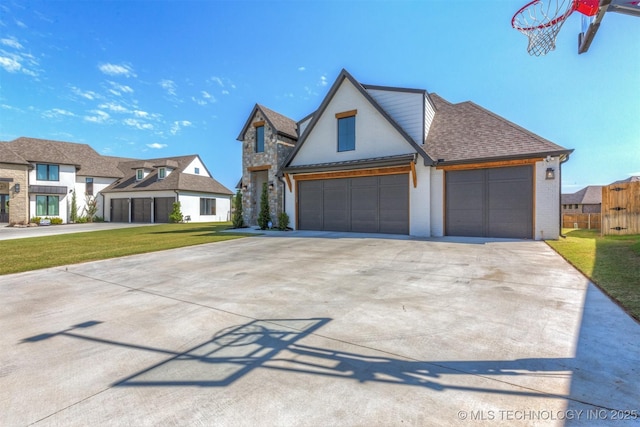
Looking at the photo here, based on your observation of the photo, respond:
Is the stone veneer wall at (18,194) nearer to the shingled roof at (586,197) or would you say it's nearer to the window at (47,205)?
the window at (47,205)

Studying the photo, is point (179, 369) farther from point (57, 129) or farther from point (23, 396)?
point (57, 129)

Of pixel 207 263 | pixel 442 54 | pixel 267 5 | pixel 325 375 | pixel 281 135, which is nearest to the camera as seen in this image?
pixel 325 375

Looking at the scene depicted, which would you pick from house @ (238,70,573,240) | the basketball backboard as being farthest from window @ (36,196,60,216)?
the basketball backboard

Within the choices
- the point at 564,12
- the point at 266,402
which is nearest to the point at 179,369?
the point at 266,402

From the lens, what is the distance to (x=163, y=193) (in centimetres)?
2753

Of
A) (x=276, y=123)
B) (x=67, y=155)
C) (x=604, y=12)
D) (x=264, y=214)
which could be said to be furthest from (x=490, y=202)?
(x=67, y=155)

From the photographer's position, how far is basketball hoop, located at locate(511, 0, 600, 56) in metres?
6.55

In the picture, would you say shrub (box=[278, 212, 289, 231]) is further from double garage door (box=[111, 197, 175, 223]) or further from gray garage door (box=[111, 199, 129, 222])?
gray garage door (box=[111, 199, 129, 222])

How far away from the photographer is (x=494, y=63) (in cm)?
1205

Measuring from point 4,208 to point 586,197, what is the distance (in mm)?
66922

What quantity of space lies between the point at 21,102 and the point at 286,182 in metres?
21.0

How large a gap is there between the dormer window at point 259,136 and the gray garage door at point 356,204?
445cm

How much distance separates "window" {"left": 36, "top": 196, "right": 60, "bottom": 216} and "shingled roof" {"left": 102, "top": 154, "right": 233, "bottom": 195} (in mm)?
4204

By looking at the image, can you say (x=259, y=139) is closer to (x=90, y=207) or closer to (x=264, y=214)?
(x=264, y=214)
